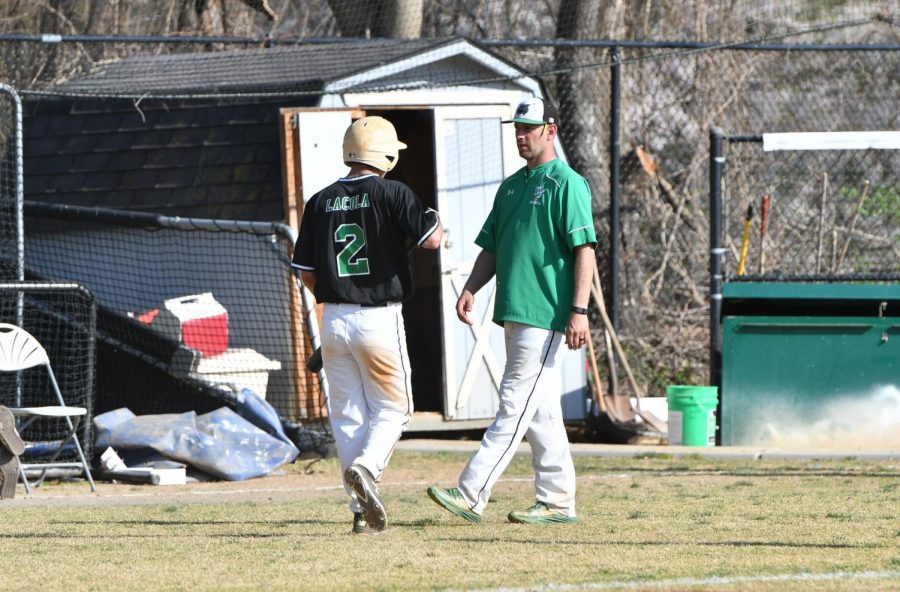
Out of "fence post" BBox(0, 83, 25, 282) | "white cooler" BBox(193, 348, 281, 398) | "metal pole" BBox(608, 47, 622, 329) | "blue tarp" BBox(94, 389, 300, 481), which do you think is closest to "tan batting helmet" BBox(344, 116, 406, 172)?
"blue tarp" BBox(94, 389, 300, 481)

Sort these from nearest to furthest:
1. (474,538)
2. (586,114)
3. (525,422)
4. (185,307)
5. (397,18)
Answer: (474,538) → (525,422) → (185,307) → (586,114) → (397,18)

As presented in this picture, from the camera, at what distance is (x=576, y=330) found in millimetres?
6289

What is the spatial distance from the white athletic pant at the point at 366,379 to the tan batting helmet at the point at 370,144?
2.17ft

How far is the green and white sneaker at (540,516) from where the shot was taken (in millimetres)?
6500

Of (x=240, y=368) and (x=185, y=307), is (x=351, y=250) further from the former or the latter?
(x=185, y=307)

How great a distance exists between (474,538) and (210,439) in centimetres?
412

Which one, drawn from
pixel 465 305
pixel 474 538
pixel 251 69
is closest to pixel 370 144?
pixel 465 305

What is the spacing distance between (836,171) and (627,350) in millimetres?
2959

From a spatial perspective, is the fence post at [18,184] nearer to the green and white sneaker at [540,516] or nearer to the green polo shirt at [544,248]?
the green polo shirt at [544,248]

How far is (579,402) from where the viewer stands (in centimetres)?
1216

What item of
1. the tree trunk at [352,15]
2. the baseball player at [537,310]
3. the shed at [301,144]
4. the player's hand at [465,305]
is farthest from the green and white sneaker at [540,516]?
the tree trunk at [352,15]

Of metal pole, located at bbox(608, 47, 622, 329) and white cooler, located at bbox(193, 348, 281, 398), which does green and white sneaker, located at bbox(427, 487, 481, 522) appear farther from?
metal pole, located at bbox(608, 47, 622, 329)

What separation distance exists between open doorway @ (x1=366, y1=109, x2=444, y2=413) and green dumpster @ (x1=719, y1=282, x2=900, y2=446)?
2881 millimetres

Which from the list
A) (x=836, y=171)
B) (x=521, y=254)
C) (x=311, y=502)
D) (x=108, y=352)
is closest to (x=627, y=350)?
(x=836, y=171)
